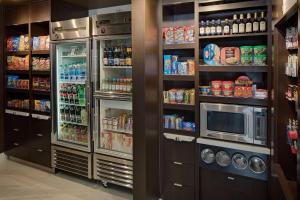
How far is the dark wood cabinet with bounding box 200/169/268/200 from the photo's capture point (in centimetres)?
273

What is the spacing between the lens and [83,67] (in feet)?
12.7

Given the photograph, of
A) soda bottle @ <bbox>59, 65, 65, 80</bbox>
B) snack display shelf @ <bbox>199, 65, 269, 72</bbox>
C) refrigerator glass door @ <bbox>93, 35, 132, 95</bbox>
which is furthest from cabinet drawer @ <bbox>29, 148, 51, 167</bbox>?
snack display shelf @ <bbox>199, 65, 269, 72</bbox>

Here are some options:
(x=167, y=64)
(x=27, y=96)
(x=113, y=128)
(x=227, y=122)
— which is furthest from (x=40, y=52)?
(x=227, y=122)

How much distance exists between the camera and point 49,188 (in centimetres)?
371

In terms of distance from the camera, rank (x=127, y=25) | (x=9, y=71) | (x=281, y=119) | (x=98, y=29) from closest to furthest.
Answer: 1. (x=281, y=119)
2. (x=127, y=25)
3. (x=98, y=29)
4. (x=9, y=71)

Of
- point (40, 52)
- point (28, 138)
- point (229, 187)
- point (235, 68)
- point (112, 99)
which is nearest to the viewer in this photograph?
point (235, 68)

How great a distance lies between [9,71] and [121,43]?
7.42 feet

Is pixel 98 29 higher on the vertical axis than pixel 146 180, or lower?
higher

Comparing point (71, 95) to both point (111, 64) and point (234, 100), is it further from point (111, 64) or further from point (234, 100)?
point (234, 100)

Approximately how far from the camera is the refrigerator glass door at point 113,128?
3604 mm

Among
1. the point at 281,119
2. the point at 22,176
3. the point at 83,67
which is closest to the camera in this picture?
the point at 281,119

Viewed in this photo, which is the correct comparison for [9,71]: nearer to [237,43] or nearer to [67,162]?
[67,162]

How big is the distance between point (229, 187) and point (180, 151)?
0.61m

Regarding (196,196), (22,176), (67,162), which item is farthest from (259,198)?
(22,176)
